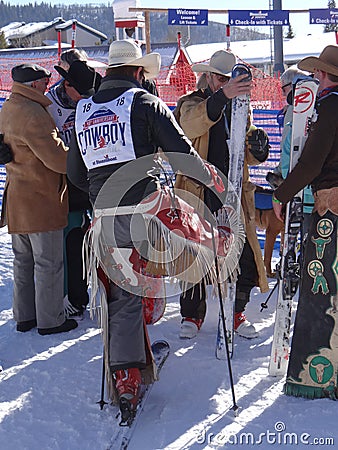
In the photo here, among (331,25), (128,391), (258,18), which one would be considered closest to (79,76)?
(128,391)

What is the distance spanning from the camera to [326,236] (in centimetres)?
330

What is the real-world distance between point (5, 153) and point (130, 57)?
1388 mm

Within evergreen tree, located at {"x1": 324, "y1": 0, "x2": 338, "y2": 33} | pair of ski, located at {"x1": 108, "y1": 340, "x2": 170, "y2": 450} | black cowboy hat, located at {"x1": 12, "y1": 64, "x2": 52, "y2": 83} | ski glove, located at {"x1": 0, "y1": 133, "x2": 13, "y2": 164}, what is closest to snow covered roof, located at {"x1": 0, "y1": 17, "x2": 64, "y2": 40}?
evergreen tree, located at {"x1": 324, "y1": 0, "x2": 338, "y2": 33}

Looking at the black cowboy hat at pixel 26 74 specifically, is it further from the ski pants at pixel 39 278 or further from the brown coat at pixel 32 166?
the ski pants at pixel 39 278

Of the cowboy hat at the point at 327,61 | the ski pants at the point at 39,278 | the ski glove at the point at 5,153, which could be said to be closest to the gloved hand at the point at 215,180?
the cowboy hat at the point at 327,61

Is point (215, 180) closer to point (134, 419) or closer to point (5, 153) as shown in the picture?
point (134, 419)

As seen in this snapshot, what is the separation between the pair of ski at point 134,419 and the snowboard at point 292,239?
691mm

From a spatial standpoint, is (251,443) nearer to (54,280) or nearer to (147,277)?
(147,277)

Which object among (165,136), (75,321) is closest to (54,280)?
(75,321)

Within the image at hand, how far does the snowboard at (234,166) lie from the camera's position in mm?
3666

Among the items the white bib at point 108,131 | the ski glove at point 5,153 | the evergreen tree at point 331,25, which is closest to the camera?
the white bib at point 108,131

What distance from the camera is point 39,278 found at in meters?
4.46

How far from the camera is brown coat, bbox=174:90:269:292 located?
392cm

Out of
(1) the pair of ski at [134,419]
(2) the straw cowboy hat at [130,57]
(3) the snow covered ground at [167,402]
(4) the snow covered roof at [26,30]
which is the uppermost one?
(4) the snow covered roof at [26,30]
